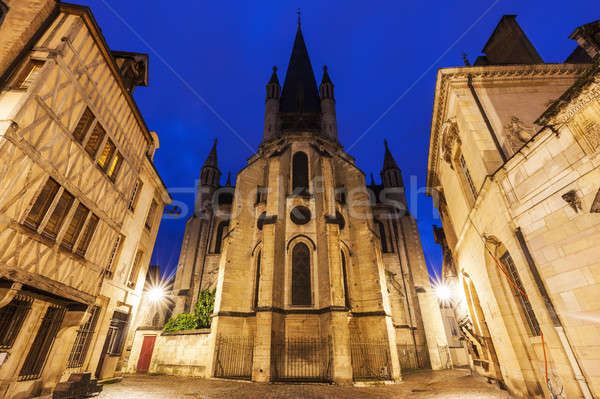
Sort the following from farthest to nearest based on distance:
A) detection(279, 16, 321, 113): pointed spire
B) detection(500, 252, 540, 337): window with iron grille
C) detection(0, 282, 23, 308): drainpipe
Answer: detection(279, 16, 321, 113): pointed spire → detection(500, 252, 540, 337): window with iron grille → detection(0, 282, 23, 308): drainpipe

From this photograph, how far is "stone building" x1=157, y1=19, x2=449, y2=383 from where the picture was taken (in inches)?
492

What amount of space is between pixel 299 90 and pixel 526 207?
92.7 feet

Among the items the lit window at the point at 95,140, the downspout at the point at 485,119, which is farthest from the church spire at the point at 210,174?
the downspout at the point at 485,119

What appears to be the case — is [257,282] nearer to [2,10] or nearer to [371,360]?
[371,360]

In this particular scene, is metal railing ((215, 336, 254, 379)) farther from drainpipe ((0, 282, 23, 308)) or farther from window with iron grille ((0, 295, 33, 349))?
drainpipe ((0, 282, 23, 308))

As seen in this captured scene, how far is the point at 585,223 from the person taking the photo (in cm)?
466

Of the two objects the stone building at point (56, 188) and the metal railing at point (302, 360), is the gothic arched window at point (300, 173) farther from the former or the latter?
the stone building at point (56, 188)

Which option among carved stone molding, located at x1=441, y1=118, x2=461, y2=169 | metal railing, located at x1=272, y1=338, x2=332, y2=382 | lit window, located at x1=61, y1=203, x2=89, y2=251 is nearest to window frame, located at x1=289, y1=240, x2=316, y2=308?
metal railing, located at x1=272, y1=338, x2=332, y2=382

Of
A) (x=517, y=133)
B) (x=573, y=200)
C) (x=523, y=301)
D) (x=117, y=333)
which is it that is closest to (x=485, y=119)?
(x=517, y=133)

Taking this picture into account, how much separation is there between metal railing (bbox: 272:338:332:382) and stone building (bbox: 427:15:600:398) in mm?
6252

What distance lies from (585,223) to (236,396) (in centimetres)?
970

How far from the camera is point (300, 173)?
62.1 feet

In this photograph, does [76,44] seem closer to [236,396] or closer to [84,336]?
[84,336]

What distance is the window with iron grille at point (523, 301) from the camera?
21.5 feet
